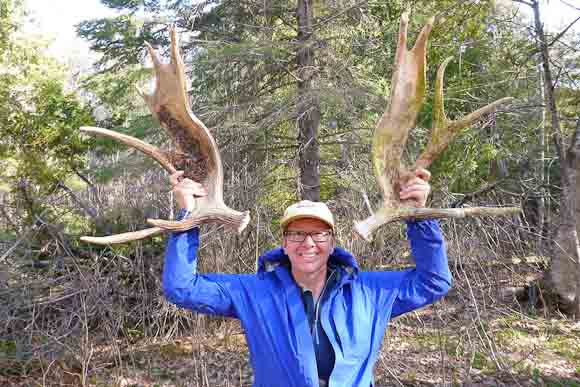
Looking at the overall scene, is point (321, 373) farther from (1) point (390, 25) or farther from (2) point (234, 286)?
(1) point (390, 25)

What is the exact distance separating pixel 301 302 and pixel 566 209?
7156mm

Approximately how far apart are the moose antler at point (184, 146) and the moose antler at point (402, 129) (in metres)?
0.84

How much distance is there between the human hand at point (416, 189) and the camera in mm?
2895

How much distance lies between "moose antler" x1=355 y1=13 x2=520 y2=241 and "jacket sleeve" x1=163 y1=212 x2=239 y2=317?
853 millimetres

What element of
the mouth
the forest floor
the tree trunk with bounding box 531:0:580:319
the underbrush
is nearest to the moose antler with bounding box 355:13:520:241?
the mouth

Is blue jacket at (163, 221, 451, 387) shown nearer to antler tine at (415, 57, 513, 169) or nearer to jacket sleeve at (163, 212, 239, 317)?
jacket sleeve at (163, 212, 239, 317)

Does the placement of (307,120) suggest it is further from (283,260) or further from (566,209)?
(283,260)

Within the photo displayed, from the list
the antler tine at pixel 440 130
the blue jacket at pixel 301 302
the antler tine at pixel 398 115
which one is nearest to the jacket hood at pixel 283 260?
the blue jacket at pixel 301 302

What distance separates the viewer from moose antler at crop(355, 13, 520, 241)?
2.92 metres

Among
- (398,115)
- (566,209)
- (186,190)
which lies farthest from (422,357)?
(186,190)

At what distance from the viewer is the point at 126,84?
11.3 meters

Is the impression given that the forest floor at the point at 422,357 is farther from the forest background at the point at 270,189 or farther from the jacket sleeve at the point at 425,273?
the jacket sleeve at the point at 425,273

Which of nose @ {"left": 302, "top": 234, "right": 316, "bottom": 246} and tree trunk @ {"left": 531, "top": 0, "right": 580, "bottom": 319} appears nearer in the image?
nose @ {"left": 302, "top": 234, "right": 316, "bottom": 246}

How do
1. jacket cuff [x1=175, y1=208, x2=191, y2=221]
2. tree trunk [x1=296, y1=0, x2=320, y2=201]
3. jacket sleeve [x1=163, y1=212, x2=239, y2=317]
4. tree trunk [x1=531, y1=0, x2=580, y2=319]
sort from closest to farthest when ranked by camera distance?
jacket sleeve [x1=163, y1=212, x2=239, y2=317] → jacket cuff [x1=175, y1=208, x2=191, y2=221] → tree trunk [x1=531, y1=0, x2=580, y2=319] → tree trunk [x1=296, y1=0, x2=320, y2=201]
